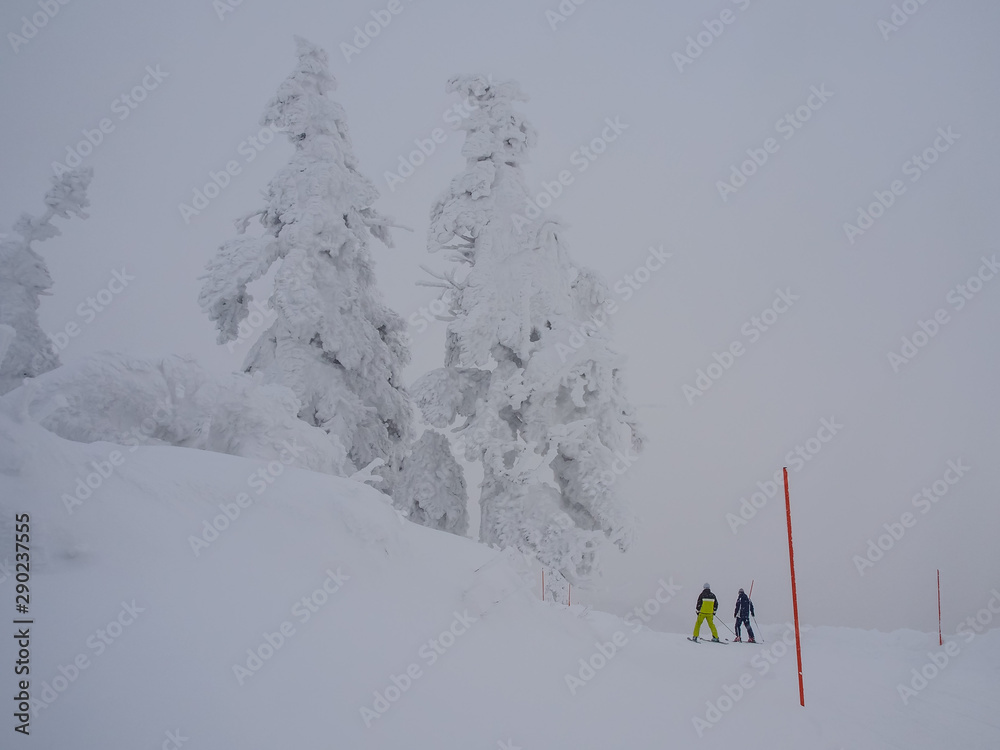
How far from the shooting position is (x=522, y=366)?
17891 millimetres

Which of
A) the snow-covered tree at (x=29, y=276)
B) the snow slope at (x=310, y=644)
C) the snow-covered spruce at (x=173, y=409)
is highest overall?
the snow-covered tree at (x=29, y=276)

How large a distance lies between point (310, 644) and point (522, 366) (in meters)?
12.9

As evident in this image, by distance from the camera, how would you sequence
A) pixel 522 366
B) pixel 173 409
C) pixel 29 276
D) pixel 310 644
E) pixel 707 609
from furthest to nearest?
pixel 522 366, pixel 29 276, pixel 707 609, pixel 173 409, pixel 310 644

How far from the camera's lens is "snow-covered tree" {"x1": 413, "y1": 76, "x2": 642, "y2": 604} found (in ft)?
53.7

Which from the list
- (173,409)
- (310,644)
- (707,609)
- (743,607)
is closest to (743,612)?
(743,607)

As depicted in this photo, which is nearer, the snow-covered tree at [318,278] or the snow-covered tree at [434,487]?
the snow-covered tree at [318,278]

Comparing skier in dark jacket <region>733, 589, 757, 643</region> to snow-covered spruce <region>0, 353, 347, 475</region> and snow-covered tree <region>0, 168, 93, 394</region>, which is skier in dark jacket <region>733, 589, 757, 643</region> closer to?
snow-covered spruce <region>0, 353, 347, 475</region>

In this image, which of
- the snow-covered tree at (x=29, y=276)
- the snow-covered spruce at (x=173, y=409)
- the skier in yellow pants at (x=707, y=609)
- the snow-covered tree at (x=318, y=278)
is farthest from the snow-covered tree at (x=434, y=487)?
the snow-covered tree at (x=29, y=276)

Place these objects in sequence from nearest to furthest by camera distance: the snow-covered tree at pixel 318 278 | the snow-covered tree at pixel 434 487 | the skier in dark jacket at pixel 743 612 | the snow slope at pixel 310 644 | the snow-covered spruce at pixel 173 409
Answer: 1. the snow slope at pixel 310 644
2. the snow-covered spruce at pixel 173 409
3. the skier in dark jacket at pixel 743 612
4. the snow-covered tree at pixel 318 278
5. the snow-covered tree at pixel 434 487

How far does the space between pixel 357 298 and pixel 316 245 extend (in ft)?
6.33

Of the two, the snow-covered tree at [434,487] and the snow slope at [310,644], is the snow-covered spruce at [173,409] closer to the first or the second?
the snow slope at [310,644]

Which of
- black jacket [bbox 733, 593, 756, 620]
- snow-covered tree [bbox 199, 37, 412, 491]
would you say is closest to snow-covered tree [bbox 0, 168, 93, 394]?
snow-covered tree [bbox 199, 37, 412, 491]

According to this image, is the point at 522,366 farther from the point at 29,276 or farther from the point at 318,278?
the point at 29,276

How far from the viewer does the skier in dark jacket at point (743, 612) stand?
1441cm
